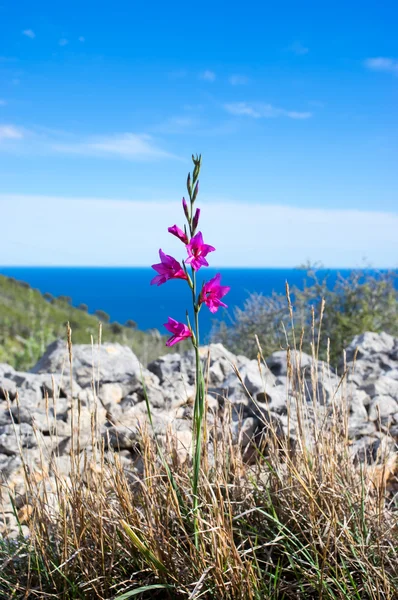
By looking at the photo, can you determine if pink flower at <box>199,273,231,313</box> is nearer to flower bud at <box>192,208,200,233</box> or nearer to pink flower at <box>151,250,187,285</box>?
pink flower at <box>151,250,187,285</box>

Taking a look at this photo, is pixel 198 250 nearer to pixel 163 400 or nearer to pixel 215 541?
pixel 215 541

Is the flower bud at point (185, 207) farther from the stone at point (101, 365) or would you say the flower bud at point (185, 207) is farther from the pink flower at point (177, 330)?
the stone at point (101, 365)

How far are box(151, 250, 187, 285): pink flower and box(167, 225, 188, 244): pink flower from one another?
8cm

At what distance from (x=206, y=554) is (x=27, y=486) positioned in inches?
32.3

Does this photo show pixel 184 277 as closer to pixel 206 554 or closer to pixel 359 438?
Result: pixel 206 554

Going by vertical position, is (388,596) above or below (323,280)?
below

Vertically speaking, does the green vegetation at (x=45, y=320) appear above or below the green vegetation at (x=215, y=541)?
below

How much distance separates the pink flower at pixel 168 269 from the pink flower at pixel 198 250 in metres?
0.07

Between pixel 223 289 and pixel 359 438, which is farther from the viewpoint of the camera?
pixel 359 438

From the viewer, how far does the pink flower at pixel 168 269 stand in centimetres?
205

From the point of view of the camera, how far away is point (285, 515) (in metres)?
2.38

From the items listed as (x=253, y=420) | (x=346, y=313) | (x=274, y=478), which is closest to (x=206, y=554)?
(x=274, y=478)

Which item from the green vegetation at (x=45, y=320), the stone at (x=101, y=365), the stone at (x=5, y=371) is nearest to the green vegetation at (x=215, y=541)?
the stone at (x=101, y=365)

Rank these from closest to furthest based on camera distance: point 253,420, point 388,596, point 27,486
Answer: point 388,596, point 27,486, point 253,420
